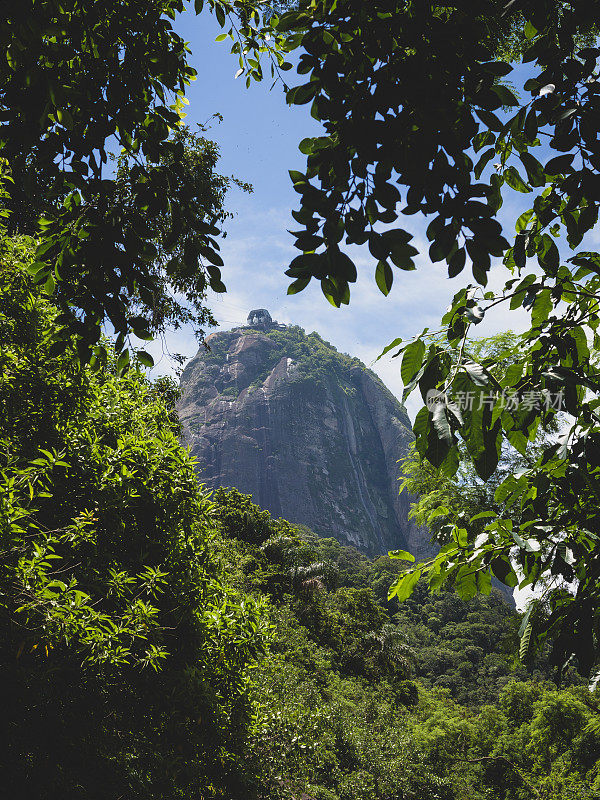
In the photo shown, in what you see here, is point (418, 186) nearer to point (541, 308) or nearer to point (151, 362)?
point (541, 308)

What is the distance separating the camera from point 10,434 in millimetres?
2736

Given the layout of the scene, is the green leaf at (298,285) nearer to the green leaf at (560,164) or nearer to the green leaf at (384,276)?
the green leaf at (384,276)

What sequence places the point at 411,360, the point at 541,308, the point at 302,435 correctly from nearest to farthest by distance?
the point at 411,360 → the point at 541,308 → the point at 302,435

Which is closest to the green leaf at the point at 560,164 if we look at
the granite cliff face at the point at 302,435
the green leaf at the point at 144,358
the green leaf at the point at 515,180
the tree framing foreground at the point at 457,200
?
the tree framing foreground at the point at 457,200

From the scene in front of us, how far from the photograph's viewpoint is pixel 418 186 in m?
1.02

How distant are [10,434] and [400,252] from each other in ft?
8.80

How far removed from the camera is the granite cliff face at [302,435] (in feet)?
241

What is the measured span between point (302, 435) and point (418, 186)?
7977 cm

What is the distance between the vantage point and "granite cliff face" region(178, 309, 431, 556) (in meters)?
73.6

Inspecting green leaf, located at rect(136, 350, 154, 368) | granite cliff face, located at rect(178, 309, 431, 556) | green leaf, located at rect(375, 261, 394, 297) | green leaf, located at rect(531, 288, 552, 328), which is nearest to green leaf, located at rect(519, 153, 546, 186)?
green leaf, located at rect(531, 288, 552, 328)

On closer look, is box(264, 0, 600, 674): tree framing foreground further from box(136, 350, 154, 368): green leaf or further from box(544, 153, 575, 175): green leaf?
box(136, 350, 154, 368): green leaf

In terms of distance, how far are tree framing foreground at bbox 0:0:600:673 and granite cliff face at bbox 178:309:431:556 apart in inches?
2688

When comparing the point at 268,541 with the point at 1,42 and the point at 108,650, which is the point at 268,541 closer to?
the point at 108,650

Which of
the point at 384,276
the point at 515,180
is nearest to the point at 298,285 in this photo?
the point at 384,276
